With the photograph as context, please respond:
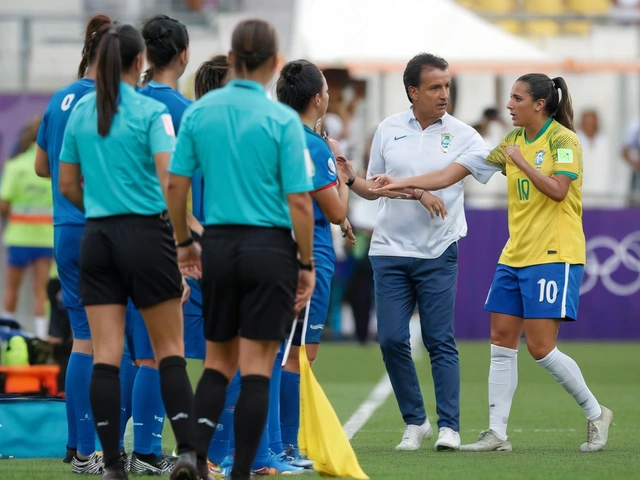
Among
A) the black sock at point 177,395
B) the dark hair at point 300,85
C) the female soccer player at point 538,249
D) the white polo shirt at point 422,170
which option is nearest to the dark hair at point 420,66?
the white polo shirt at point 422,170

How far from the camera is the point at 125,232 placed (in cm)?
544

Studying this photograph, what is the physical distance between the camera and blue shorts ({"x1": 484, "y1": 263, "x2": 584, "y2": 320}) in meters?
7.05

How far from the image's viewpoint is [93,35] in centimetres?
615

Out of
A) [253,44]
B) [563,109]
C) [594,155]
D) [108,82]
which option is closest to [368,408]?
[563,109]

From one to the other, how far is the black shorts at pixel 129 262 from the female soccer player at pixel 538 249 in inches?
81.8

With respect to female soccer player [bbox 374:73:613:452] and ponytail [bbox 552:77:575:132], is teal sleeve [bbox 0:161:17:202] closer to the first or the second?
female soccer player [bbox 374:73:613:452]

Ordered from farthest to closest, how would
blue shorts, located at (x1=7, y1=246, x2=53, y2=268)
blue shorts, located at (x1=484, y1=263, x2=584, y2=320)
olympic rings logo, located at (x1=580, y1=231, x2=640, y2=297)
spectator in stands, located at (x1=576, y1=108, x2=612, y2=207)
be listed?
1. spectator in stands, located at (x1=576, y1=108, x2=612, y2=207)
2. olympic rings logo, located at (x1=580, y1=231, x2=640, y2=297)
3. blue shorts, located at (x1=7, y1=246, x2=53, y2=268)
4. blue shorts, located at (x1=484, y1=263, x2=584, y2=320)

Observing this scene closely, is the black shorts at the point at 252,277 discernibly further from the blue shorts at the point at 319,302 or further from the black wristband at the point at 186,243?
the blue shorts at the point at 319,302

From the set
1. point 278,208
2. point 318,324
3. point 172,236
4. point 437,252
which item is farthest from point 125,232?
point 437,252

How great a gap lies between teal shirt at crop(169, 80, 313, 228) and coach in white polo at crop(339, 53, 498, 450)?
217 cm

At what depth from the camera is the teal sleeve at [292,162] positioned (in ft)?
16.9

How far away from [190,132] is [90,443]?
178 centimetres

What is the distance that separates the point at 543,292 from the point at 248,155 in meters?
2.50

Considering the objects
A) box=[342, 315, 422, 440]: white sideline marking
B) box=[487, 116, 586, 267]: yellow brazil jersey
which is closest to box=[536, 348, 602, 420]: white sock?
box=[487, 116, 586, 267]: yellow brazil jersey
